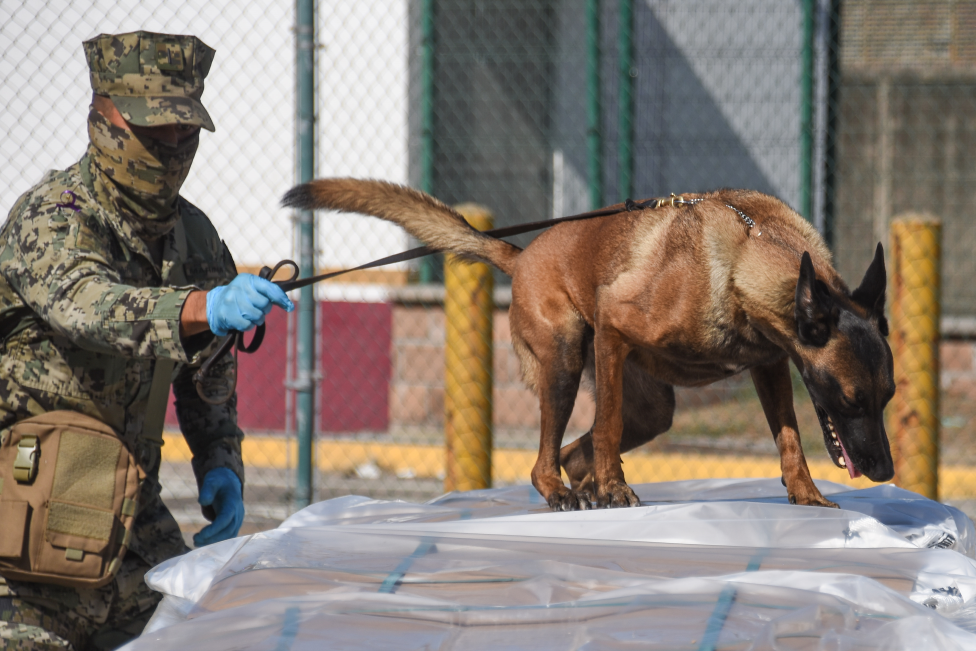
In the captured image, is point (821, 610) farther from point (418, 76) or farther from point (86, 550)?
point (418, 76)

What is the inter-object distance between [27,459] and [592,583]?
1534 mm

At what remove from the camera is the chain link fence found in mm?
6258

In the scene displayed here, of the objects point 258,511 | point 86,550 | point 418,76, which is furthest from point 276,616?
point 418,76

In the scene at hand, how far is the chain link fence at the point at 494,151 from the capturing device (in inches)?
246

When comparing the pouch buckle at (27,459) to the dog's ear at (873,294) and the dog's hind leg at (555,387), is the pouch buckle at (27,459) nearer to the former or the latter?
the dog's hind leg at (555,387)

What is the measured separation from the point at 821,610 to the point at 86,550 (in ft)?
5.93

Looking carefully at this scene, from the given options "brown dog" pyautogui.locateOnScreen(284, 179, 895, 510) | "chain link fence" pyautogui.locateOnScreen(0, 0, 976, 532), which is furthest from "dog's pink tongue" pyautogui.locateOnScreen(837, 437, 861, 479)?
"chain link fence" pyautogui.locateOnScreen(0, 0, 976, 532)

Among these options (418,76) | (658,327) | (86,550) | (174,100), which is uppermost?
(418,76)

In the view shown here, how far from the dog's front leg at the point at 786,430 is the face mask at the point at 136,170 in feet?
5.84

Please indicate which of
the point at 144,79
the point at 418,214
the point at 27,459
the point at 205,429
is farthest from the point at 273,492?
the point at 144,79

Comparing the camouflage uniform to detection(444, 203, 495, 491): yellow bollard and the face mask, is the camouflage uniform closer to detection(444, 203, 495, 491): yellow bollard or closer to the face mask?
the face mask

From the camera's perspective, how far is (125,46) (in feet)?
8.32

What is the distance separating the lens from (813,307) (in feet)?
7.73

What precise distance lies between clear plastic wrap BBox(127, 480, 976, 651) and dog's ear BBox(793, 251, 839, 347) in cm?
45
